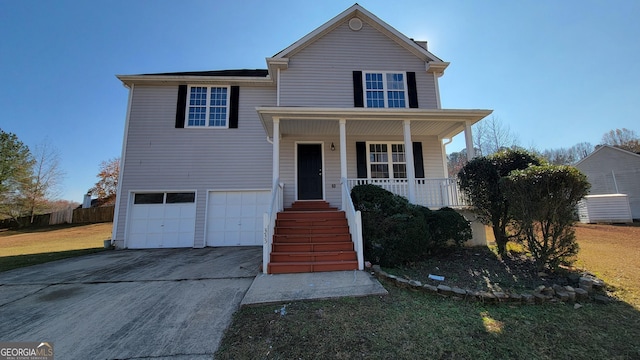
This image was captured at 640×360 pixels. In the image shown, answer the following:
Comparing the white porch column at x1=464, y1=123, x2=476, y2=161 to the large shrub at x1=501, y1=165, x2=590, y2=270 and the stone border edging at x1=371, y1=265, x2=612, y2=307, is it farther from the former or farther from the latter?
the stone border edging at x1=371, y1=265, x2=612, y2=307

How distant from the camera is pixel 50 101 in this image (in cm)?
1507

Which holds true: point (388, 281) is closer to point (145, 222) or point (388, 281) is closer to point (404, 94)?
point (404, 94)

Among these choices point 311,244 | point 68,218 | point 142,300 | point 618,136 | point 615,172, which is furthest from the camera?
point 618,136

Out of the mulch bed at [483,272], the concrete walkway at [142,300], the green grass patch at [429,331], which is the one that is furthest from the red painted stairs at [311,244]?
the green grass patch at [429,331]

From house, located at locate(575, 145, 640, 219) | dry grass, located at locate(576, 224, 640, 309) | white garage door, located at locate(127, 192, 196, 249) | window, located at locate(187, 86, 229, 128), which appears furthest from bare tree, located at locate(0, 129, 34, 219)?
house, located at locate(575, 145, 640, 219)

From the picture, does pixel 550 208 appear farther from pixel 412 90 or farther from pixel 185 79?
pixel 185 79

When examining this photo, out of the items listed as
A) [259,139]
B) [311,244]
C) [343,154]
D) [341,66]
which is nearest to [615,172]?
[341,66]

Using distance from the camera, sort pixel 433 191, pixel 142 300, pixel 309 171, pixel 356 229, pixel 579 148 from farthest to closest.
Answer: pixel 579 148, pixel 309 171, pixel 433 191, pixel 356 229, pixel 142 300

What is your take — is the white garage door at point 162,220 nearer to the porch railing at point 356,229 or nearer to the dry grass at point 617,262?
the porch railing at point 356,229

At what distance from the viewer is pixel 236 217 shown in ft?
29.3

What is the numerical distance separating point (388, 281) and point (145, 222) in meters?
8.98

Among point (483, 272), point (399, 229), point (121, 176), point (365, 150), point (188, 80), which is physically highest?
point (188, 80)

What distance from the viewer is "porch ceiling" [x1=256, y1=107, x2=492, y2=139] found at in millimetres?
7047

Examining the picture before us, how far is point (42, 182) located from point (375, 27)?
31687mm
